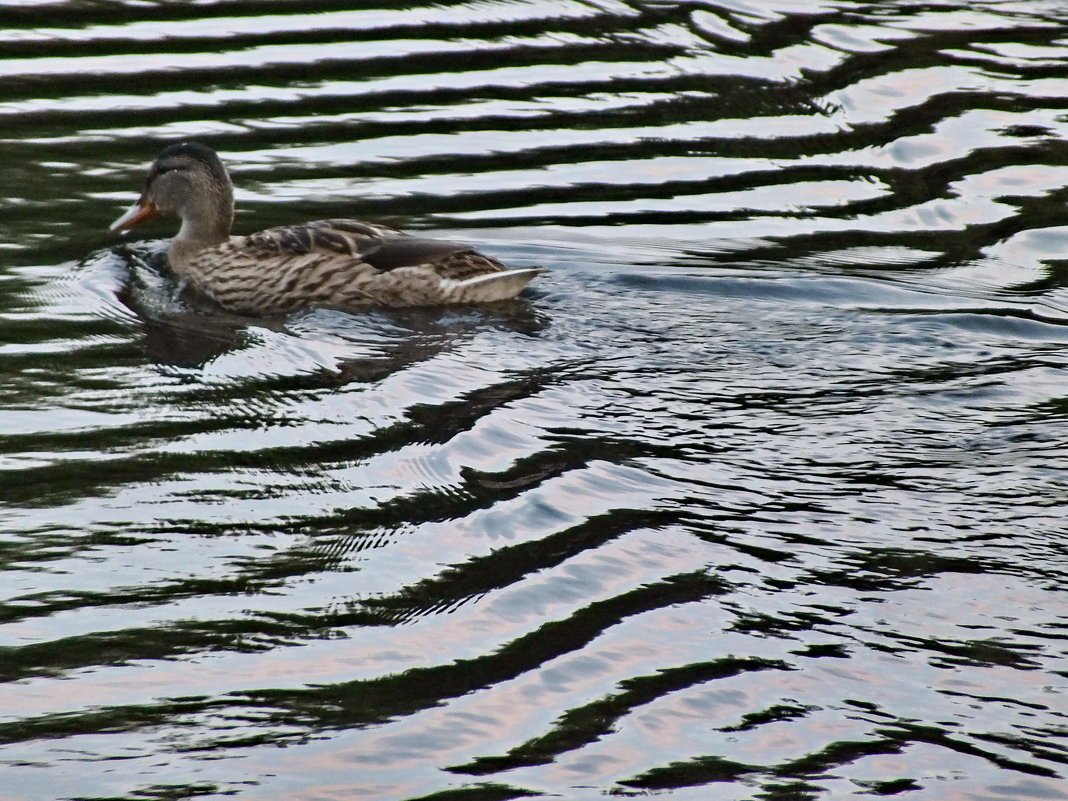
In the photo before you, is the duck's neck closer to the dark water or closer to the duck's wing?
the dark water

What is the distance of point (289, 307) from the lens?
9.04m

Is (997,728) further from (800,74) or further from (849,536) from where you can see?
(800,74)

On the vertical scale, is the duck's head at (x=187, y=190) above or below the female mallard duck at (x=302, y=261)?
above

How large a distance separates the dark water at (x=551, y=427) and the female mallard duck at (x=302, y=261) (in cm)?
24

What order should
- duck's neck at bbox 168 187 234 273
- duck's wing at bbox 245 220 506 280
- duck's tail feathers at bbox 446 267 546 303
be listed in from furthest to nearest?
duck's neck at bbox 168 187 234 273, duck's wing at bbox 245 220 506 280, duck's tail feathers at bbox 446 267 546 303

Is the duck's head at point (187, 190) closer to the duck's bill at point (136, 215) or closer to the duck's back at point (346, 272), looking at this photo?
the duck's bill at point (136, 215)

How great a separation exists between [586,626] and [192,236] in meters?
5.32

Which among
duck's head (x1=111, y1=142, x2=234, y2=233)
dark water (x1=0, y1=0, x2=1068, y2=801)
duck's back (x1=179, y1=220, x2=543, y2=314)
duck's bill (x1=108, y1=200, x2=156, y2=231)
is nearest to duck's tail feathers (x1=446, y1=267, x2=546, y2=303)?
duck's back (x1=179, y1=220, x2=543, y2=314)

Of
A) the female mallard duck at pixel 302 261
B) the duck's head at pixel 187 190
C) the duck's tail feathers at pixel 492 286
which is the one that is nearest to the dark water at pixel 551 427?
the duck's tail feathers at pixel 492 286

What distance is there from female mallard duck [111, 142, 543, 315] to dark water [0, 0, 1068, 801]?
0.79ft

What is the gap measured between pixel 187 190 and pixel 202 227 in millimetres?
376

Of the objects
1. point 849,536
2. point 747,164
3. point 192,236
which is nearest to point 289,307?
point 192,236

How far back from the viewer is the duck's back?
8.80m

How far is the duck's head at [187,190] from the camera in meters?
9.30
